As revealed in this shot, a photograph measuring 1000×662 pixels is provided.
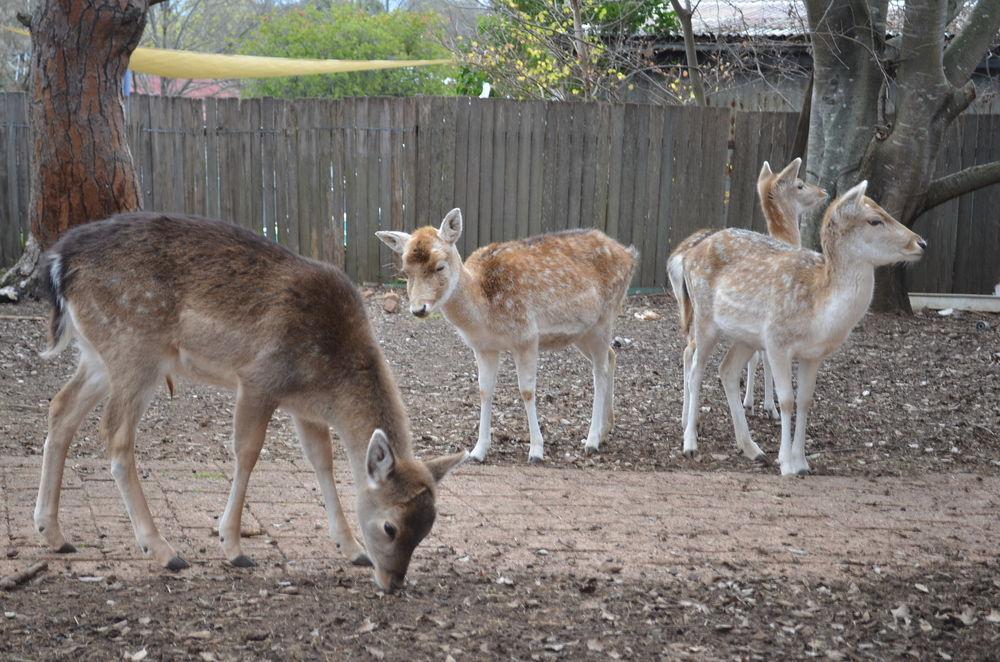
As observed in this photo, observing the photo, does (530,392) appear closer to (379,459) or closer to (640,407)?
(640,407)

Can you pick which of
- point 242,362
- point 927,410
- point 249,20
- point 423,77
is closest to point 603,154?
point 927,410

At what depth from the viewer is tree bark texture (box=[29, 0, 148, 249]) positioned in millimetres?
8680

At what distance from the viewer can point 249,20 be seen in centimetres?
3712

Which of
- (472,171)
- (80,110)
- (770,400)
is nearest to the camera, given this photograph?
(80,110)

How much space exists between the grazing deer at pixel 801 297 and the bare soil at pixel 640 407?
38 centimetres

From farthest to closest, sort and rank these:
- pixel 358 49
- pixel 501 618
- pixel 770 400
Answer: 1. pixel 358 49
2. pixel 770 400
3. pixel 501 618

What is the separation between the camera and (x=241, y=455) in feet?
17.0

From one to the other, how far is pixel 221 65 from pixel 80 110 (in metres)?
9.44

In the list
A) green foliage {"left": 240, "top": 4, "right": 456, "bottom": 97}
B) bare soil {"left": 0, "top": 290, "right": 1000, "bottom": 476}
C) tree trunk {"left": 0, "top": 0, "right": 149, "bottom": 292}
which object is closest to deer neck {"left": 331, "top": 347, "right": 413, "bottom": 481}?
bare soil {"left": 0, "top": 290, "right": 1000, "bottom": 476}

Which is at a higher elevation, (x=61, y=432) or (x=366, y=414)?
(x=366, y=414)

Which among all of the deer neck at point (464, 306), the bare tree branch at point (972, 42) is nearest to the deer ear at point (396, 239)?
the deer neck at point (464, 306)

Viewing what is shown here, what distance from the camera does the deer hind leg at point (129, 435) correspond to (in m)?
5.11

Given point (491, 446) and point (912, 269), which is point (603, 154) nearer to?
point (912, 269)

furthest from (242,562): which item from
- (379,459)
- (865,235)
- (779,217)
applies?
(779,217)
